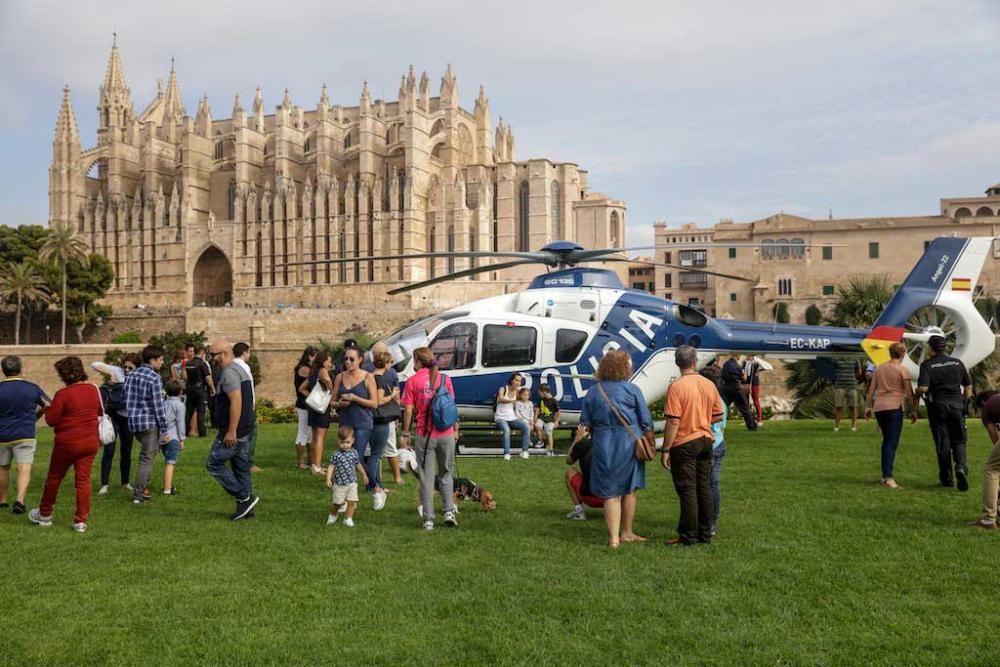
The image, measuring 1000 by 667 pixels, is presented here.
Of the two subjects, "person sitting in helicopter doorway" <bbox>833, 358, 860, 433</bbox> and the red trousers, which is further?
"person sitting in helicopter doorway" <bbox>833, 358, 860, 433</bbox>

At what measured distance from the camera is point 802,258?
50.4 meters

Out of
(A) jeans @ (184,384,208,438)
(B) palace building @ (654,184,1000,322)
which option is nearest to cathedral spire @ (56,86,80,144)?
(B) palace building @ (654,184,1000,322)

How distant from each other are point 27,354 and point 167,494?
1162 inches

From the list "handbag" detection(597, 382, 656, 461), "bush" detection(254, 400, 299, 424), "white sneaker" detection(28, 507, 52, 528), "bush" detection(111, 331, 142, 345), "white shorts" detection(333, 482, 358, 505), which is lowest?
"bush" detection(254, 400, 299, 424)

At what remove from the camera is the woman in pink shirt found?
8.46 m

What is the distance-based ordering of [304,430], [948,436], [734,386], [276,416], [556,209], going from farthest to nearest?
[556,209] < [276,416] < [734,386] < [304,430] < [948,436]

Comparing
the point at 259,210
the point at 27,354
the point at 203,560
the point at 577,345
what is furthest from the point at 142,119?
the point at 203,560

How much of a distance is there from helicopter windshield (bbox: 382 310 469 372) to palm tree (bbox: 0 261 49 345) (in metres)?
40.9

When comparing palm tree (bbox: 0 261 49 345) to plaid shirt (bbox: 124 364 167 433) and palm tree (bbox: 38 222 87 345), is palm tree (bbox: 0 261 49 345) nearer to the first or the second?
palm tree (bbox: 38 222 87 345)

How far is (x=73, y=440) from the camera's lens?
6.89 metres

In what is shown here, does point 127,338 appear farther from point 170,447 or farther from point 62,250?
point 170,447

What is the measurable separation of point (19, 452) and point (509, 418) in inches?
232

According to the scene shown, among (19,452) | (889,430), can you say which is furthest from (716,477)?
(19,452)

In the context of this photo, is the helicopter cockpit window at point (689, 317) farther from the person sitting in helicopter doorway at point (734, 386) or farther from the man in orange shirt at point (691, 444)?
the man in orange shirt at point (691, 444)
